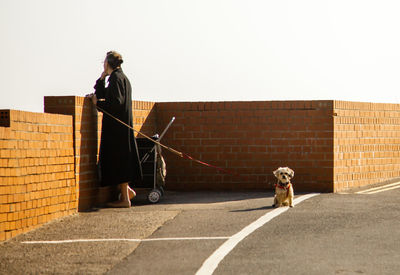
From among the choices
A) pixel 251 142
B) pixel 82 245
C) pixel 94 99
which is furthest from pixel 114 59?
pixel 251 142

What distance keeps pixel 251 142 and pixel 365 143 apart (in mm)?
3194

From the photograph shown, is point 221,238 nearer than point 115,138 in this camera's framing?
Yes

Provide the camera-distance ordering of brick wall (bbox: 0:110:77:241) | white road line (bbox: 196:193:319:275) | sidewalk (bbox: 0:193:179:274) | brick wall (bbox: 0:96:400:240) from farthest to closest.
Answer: brick wall (bbox: 0:96:400:240) < brick wall (bbox: 0:110:77:241) < sidewalk (bbox: 0:193:179:274) < white road line (bbox: 196:193:319:275)

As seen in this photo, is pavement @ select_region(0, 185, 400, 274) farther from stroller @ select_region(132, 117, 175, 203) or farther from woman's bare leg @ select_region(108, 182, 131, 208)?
stroller @ select_region(132, 117, 175, 203)

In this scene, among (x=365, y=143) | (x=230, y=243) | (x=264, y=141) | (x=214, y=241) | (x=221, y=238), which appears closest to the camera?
(x=230, y=243)

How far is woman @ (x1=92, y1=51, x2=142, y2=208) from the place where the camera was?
43.0 feet

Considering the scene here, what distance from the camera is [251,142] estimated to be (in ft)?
54.4

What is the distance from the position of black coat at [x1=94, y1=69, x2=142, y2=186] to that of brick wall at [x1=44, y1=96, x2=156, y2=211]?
247mm

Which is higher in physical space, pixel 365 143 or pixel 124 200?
pixel 365 143

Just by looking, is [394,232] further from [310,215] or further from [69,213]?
[69,213]

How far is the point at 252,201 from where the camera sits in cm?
1411

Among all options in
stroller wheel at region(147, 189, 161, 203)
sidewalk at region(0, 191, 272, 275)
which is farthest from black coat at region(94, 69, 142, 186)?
stroller wheel at region(147, 189, 161, 203)

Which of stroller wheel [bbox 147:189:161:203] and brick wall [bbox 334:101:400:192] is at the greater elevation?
brick wall [bbox 334:101:400:192]

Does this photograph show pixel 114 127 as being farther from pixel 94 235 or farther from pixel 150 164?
pixel 94 235
